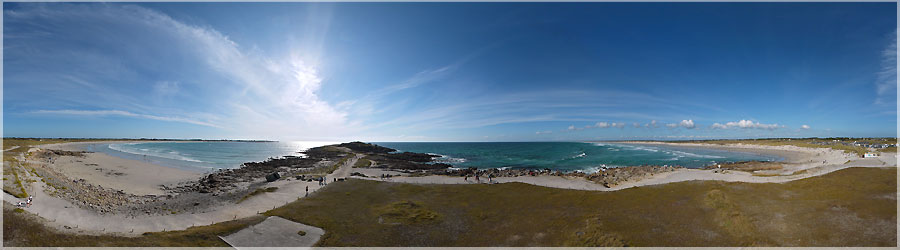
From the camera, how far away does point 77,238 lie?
45.1 feet

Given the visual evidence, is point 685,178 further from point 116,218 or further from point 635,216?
point 116,218

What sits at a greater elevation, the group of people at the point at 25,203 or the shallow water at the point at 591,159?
the group of people at the point at 25,203

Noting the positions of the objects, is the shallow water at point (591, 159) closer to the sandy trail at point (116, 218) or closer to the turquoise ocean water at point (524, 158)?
the turquoise ocean water at point (524, 158)

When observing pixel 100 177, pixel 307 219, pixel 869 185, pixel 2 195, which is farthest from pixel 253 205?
pixel 869 185

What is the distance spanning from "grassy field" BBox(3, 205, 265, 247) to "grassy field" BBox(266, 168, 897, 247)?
511cm

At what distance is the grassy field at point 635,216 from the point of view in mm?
13891

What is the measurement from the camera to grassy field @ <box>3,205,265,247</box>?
42.5ft

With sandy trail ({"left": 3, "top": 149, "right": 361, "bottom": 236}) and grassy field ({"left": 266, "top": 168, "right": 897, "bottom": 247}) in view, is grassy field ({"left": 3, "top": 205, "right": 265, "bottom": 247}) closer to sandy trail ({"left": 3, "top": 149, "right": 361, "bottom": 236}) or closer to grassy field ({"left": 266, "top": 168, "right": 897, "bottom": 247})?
sandy trail ({"left": 3, "top": 149, "right": 361, "bottom": 236})

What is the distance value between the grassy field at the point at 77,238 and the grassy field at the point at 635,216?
511 cm

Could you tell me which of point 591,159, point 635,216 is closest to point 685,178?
point 635,216

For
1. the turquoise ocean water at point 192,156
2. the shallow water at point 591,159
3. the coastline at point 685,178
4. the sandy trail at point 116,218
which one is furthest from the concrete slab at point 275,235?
the shallow water at point 591,159

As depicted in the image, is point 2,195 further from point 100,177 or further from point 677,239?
point 677,239

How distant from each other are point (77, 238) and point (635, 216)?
2744 cm

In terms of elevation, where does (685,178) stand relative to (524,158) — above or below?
above
